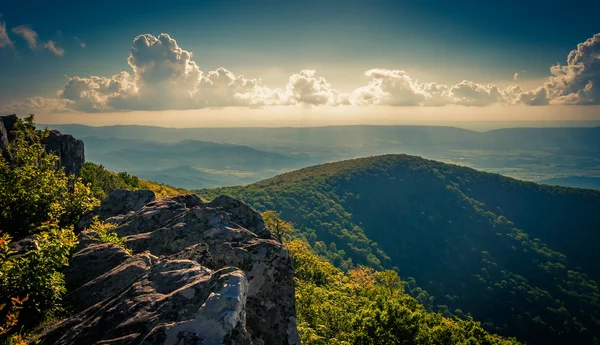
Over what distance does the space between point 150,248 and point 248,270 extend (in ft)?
20.0

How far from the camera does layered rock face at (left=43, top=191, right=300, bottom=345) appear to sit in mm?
9109

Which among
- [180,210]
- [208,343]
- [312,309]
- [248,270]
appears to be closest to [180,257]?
[248,270]

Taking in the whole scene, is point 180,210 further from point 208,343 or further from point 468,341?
point 468,341

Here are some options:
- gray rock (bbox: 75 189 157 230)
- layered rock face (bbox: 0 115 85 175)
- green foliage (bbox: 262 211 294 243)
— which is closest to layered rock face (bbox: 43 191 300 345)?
gray rock (bbox: 75 189 157 230)

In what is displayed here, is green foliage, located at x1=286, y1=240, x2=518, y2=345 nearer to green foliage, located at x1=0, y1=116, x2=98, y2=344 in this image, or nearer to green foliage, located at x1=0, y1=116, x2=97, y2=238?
green foliage, located at x1=0, y1=116, x2=98, y2=344

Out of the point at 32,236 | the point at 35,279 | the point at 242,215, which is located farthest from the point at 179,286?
the point at 242,215

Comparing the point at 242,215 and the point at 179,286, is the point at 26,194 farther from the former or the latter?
the point at 242,215

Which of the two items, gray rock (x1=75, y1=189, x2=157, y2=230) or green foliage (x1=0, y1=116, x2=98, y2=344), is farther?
gray rock (x1=75, y1=189, x2=157, y2=230)

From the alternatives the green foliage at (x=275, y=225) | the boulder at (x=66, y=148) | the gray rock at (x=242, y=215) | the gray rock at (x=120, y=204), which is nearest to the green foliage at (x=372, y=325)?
the gray rock at (x=242, y=215)

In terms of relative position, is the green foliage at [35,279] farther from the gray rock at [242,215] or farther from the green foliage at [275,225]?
the green foliage at [275,225]

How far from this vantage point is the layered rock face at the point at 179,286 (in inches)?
359

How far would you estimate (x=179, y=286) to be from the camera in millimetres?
11008

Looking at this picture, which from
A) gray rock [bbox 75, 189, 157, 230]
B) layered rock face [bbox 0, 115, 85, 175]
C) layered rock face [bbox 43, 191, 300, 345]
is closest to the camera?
layered rock face [bbox 43, 191, 300, 345]

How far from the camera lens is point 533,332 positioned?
17825 cm
